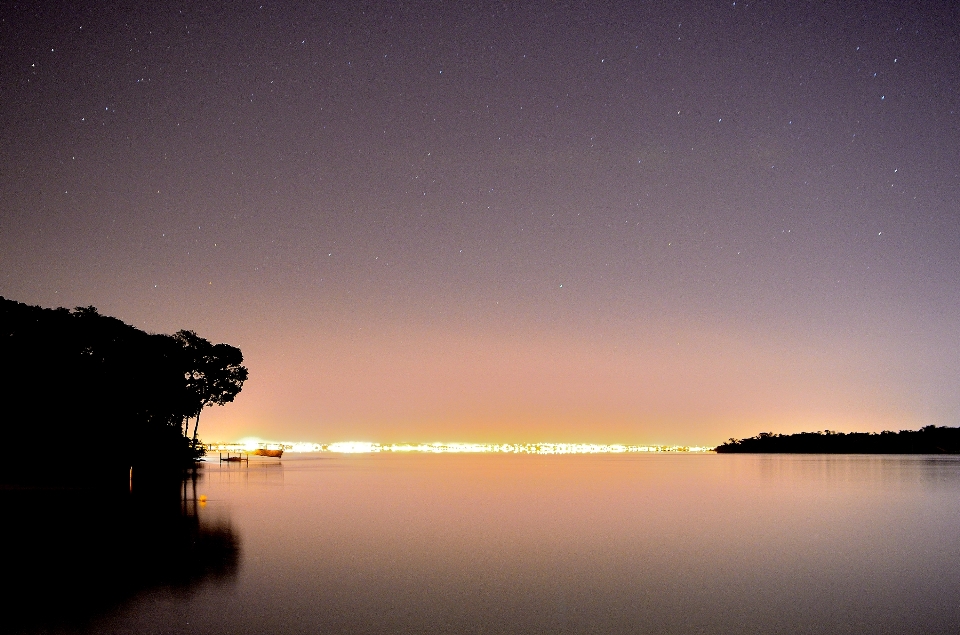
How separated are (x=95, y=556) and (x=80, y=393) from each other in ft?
120

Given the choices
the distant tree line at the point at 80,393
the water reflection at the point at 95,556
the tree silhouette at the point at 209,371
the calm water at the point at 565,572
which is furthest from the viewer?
the tree silhouette at the point at 209,371

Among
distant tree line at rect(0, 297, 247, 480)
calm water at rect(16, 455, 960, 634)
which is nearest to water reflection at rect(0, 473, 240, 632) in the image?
calm water at rect(16, 455, 960, 634)

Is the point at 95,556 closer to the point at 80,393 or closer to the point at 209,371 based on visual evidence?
the point at 80,393

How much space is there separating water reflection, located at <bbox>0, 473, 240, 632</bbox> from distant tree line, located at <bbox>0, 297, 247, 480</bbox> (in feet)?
62.2

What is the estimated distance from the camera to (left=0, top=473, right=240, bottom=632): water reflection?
11836 millimetres

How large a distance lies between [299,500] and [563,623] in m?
26.4

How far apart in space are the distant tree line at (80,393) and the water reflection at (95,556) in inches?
746

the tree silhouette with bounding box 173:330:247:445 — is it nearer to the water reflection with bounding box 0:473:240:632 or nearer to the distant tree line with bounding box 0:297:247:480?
the distant tree line with bounding box 0:297:247:480

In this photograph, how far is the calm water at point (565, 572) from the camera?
1200cm

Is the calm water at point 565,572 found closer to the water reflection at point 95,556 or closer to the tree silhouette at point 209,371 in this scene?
the water reflection at point 95,556

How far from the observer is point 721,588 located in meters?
15.2

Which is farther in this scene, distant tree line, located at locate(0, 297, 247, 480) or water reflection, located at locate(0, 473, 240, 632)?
distant tree line, located at locate(0, 297, 247, 480)

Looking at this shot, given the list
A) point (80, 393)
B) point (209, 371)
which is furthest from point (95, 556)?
point (209, 371)

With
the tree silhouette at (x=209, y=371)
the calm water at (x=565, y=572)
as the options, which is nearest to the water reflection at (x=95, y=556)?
the calm water at (x=565, y=572)
